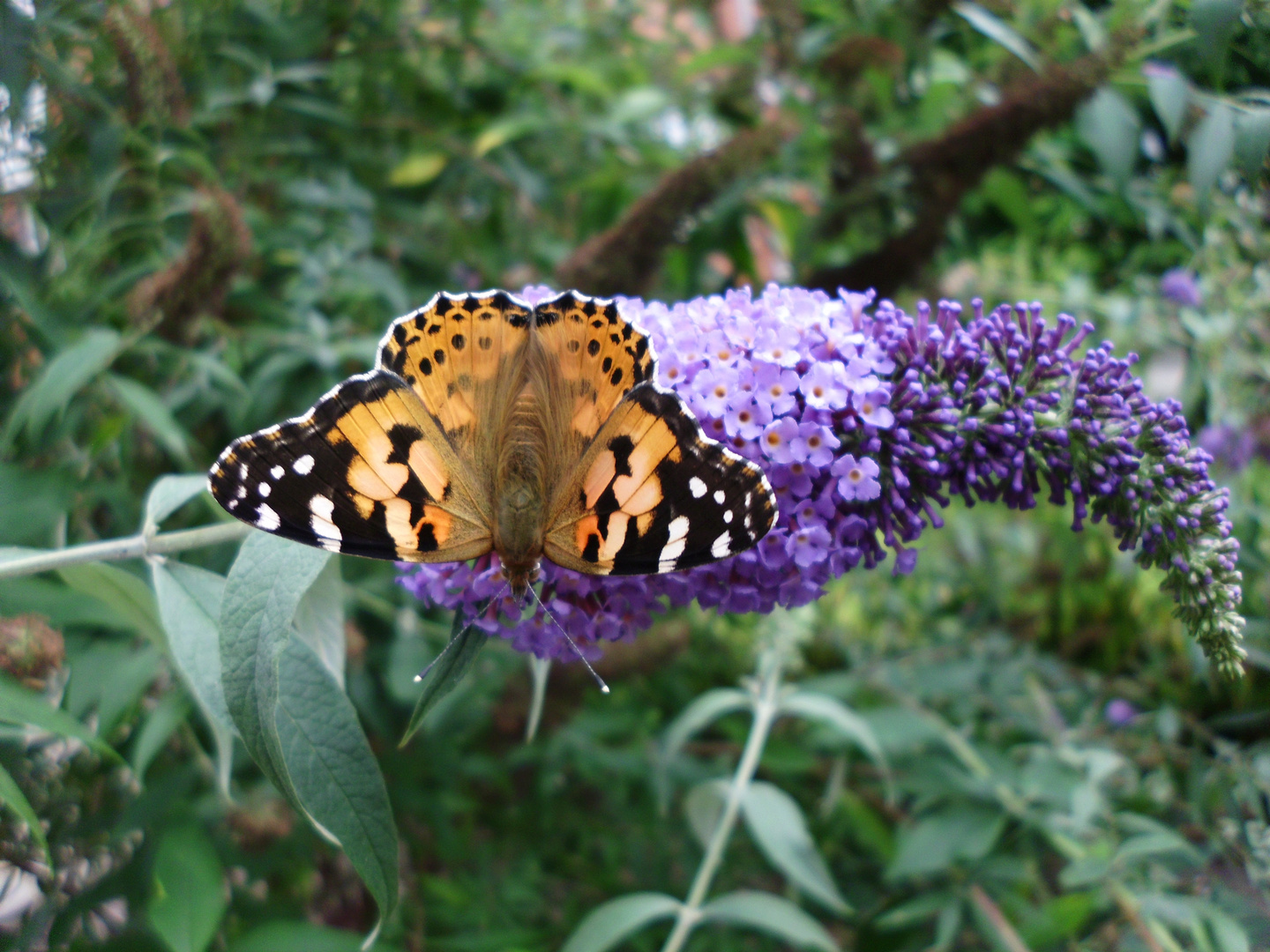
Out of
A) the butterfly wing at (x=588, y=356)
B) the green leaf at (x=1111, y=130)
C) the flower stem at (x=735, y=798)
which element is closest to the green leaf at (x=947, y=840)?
the flower stem at (x=735, y=798)

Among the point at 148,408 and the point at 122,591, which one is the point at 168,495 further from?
the point at 148,408

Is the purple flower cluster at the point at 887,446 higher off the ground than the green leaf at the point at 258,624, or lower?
higher

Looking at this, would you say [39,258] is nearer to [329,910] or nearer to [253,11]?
[253,11]

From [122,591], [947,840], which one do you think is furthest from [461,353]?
[947,840]

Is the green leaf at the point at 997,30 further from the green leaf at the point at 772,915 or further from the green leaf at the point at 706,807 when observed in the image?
the green leaf at the point at 772,915

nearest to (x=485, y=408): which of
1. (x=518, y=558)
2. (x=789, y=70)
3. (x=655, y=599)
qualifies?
(x=518, y=558)

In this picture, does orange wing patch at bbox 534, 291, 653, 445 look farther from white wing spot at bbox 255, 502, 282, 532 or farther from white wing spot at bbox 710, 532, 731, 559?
white wing spot at bbox 255, 502, 282, 532
